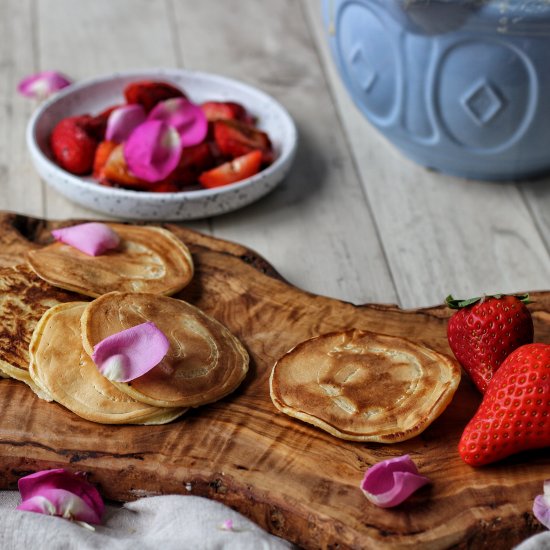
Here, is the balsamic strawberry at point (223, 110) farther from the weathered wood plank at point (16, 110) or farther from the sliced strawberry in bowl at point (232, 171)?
the weathered wood plank at point (16, 110)

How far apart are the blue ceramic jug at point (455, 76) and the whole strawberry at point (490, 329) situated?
57cm

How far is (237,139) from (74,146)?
12.0 inches

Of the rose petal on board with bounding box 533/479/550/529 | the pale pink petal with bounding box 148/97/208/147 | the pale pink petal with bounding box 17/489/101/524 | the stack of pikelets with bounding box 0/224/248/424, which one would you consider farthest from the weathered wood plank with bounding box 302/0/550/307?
the pale pink petal with bounding box 17/489/101/524

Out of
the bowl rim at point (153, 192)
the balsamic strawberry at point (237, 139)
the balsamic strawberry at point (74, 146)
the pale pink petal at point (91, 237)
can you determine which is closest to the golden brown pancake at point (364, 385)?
the pale pink petal at point (91, 237)

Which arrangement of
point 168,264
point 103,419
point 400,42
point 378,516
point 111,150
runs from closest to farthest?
point 378,516 → point 103,419 → point 168,264 → point 400,42 → point 111,150

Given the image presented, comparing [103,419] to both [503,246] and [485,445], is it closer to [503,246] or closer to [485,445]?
[485,445]

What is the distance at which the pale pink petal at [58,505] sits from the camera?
107 centimetres

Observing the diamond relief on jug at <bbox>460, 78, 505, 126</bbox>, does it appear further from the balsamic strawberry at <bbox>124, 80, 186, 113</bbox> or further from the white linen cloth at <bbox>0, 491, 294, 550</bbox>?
the white linen cloth at <bbox>0, 491, 294, 550</bbox>

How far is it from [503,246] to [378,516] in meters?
0.83

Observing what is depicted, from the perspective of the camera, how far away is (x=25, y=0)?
247 centimetres

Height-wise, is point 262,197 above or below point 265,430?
below

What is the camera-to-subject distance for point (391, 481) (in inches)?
40.2

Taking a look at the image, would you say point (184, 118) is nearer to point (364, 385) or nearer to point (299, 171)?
point (299, 171)

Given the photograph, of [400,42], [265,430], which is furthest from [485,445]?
[400,42]
